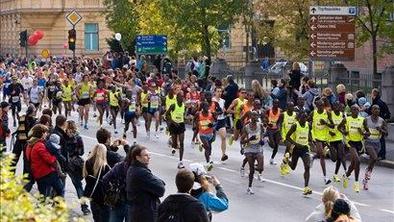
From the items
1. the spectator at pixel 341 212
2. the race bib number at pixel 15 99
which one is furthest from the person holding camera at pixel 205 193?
the race bib number at pixel 15 99

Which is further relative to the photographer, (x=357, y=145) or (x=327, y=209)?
(x=357, y=145)

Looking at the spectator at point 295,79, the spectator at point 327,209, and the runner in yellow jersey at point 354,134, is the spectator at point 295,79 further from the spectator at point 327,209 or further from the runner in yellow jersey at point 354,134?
the spectator at point 327,209

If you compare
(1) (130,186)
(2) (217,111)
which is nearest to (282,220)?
(1) (130,186)

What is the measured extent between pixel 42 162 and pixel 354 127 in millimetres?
7104

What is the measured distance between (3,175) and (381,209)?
38.7 feet

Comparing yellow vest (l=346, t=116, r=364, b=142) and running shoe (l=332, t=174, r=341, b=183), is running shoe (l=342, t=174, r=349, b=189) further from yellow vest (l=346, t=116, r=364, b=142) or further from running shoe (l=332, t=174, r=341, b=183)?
yellow vest (l=346, t=116, r=364, b=142)

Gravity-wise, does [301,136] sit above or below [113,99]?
below

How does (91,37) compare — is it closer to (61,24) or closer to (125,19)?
(61,24)

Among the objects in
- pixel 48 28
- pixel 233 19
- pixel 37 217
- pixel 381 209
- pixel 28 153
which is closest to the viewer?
pixel 37 217

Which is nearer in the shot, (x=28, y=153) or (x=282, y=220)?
(x=28, y=153)

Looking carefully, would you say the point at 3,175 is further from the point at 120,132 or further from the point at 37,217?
the point at 120,132

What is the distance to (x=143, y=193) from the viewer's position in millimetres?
10336

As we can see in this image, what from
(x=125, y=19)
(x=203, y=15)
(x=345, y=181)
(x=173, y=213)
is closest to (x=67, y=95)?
(x=203, y=15)

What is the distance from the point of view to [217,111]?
2294cm
